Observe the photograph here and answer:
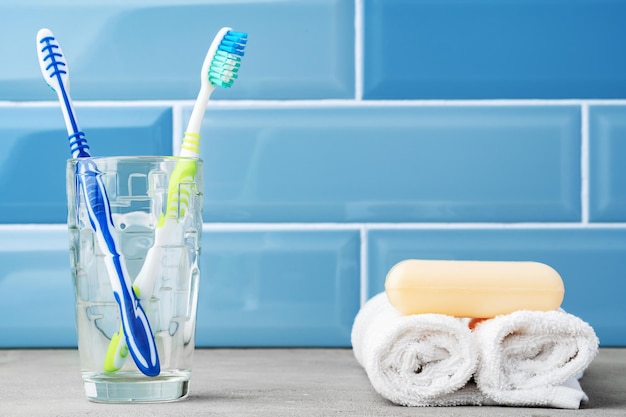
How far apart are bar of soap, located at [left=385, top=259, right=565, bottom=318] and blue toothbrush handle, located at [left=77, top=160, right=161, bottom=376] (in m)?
0.20

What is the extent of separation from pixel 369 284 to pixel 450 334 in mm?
421

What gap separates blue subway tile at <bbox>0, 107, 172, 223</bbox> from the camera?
1.10 meters

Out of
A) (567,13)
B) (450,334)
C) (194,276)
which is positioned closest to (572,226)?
(567,13)

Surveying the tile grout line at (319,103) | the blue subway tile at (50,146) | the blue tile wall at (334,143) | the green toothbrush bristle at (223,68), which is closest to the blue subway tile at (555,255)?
the blue tile wall at (334,143)

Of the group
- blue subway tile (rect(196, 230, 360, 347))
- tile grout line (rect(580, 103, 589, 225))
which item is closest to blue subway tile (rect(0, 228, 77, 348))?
blue subway tile (rect(196, 230, 360, 347))

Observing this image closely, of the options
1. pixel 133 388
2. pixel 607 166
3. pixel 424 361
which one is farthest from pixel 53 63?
pixel 607 166

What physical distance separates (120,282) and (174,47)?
52 centimetres

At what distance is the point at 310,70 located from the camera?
43.7 inches

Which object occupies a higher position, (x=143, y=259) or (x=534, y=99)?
(x=534, y=99)

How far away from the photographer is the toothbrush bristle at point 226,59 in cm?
71

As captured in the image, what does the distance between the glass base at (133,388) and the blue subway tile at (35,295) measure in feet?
1.39

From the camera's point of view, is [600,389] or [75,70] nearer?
[600,389]

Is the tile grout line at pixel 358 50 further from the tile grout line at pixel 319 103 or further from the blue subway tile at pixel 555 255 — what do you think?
the blue subway tile at pixel 555 255

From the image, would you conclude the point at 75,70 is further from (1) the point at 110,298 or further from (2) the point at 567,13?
(2) the point at 567,13
